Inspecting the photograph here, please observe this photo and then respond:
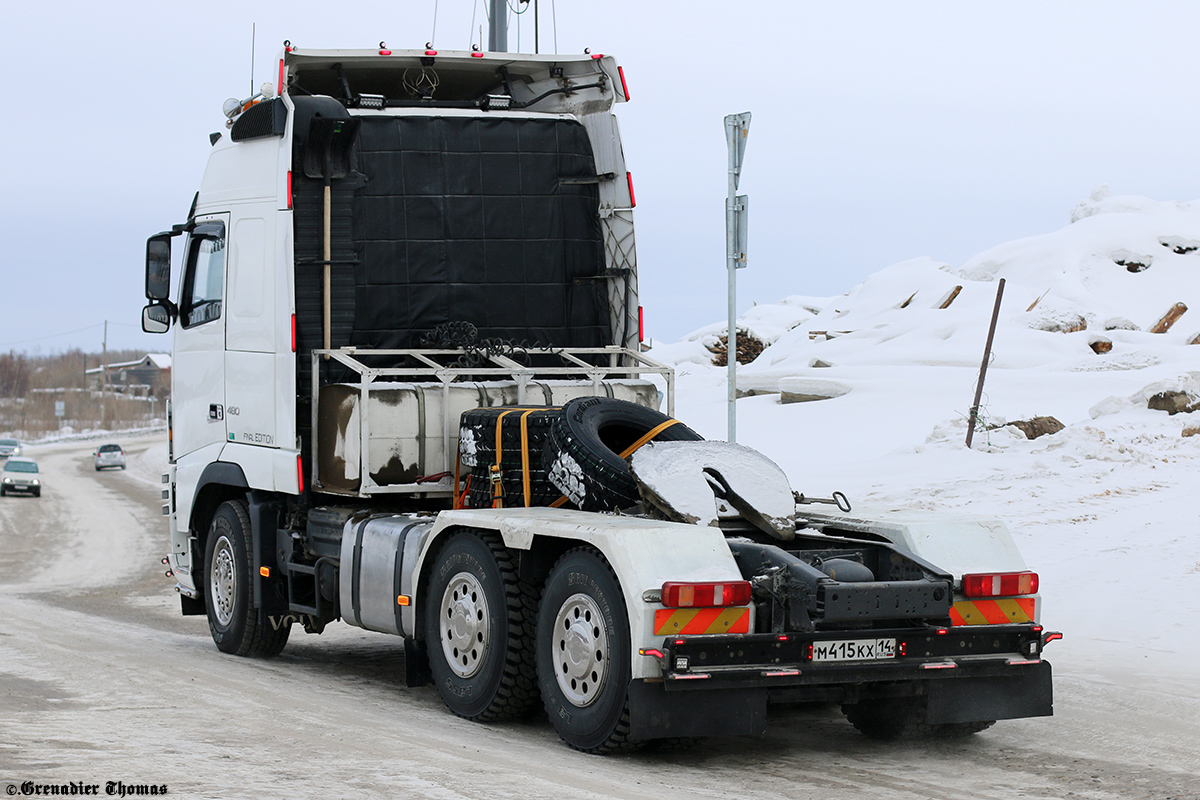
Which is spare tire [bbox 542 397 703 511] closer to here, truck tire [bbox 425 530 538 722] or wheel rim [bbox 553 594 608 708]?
truck tire [bbox 425 530 538 722]

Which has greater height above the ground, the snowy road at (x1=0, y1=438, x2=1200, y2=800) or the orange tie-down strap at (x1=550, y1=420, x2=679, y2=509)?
the orange tie-down strap at (x1=550, y1=420, x2=679, y2=509)

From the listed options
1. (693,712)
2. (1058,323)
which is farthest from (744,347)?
(693,712)

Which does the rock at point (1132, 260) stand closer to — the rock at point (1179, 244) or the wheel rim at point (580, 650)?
the rock at point (1179, 244)

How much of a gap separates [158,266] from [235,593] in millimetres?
2535

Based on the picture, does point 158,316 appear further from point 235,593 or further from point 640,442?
point 640,442

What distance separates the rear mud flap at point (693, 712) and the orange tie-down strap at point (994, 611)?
1148 millimetres

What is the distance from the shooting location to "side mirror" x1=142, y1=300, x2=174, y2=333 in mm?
11070

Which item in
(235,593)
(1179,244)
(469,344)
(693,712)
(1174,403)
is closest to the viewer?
(693,712)

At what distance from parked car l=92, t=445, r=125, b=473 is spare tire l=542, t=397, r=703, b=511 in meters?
56.5

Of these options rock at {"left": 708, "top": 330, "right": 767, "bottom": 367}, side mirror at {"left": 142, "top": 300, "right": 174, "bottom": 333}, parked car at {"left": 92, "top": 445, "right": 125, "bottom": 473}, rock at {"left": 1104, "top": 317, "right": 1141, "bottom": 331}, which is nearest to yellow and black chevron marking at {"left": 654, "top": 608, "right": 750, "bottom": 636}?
side mirror at {"left": 142, "top": 300, "right": 174, "bottom": 333}

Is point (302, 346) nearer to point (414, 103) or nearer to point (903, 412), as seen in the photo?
point (414, 103)

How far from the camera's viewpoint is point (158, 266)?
11016 mm

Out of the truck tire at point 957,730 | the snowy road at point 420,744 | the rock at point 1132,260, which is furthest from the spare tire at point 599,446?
the rock at point 1132,260

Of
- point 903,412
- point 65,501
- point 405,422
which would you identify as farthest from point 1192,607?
point 65,501
